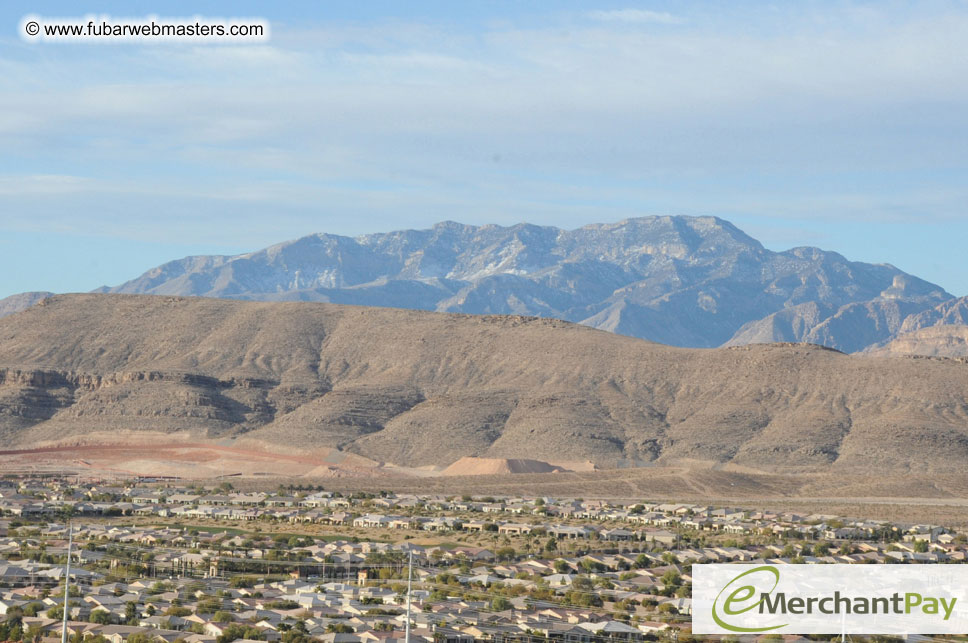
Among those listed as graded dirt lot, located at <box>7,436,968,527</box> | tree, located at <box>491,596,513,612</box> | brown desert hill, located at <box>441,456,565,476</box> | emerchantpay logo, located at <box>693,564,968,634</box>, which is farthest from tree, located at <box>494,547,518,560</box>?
brown desert hill, located at <box>441,456,565,476</box>

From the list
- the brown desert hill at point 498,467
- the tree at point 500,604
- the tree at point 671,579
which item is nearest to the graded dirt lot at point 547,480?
the brown desert hill at point 498,467

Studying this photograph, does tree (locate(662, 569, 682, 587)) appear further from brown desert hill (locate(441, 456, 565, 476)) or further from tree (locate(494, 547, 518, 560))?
brown desert hill (locate(441, 456, 565, 476))

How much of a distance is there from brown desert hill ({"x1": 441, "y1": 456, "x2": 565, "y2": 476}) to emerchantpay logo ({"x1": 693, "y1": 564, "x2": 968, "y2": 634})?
252ft

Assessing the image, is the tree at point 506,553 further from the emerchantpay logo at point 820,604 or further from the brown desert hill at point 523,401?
the brown desert hill at point 523,401

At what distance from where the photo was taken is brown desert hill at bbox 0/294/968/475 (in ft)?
505

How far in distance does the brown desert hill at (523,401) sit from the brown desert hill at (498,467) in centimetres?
582

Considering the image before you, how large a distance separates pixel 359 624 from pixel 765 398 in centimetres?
12257

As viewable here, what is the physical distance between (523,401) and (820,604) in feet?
386

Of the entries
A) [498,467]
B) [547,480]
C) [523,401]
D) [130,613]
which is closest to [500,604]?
[130,613]

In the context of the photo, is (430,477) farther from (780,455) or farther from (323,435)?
(780,455)

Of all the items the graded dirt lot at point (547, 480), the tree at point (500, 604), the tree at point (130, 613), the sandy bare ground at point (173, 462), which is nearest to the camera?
the tree at point (130, 613)

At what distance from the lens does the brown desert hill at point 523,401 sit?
15388 centimetres

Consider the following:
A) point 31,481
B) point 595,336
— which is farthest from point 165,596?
point 595,336

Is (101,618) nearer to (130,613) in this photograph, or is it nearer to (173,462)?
(130,613)
